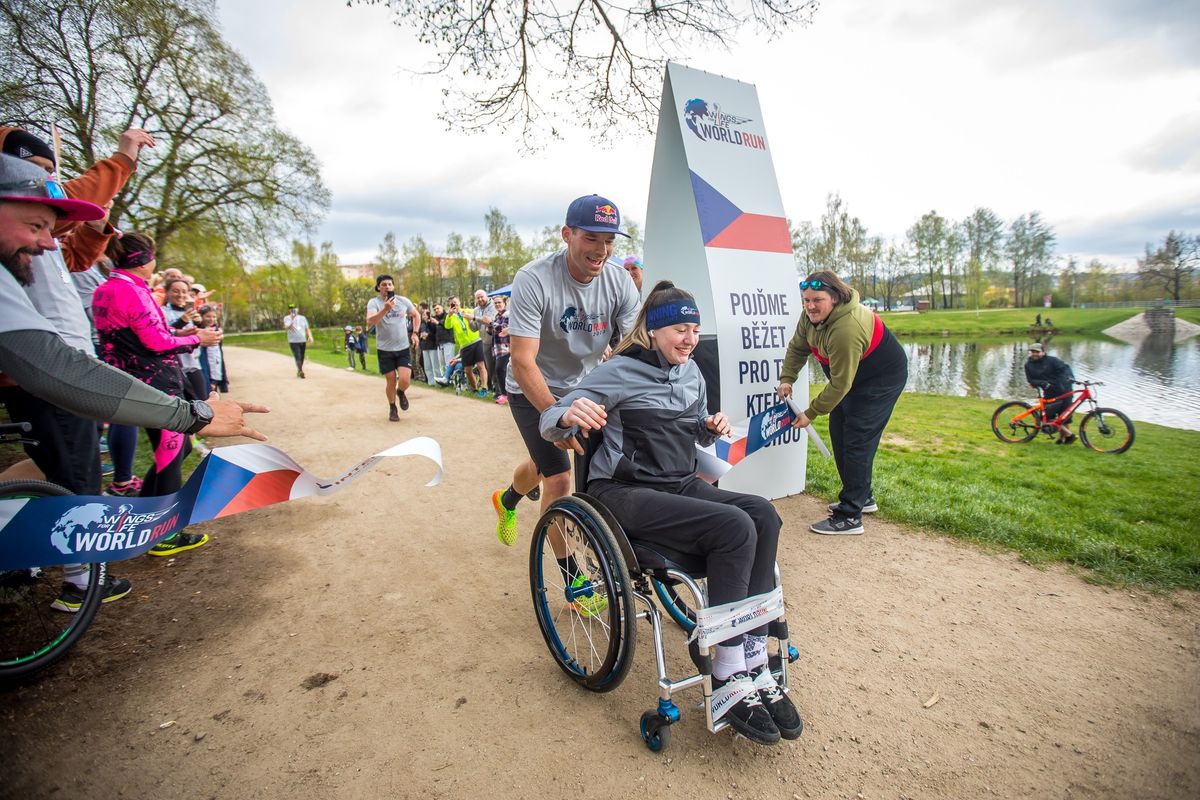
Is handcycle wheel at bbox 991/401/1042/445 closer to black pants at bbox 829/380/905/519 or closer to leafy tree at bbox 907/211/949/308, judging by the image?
black pants at bbox 829/380/905/519

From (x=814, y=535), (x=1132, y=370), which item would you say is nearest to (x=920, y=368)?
(x=1132, y=370)

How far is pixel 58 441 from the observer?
255cm

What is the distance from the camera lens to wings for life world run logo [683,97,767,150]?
400 centimetres

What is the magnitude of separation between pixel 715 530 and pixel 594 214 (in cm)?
156

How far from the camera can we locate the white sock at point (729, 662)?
1.89 meters

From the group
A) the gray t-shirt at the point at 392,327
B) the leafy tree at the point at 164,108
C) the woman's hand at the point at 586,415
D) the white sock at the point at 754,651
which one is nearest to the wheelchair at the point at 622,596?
the white sock at the point at 754,651

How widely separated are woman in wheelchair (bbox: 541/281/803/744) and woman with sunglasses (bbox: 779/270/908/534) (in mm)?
1602

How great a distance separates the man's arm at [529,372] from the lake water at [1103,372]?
545 inches

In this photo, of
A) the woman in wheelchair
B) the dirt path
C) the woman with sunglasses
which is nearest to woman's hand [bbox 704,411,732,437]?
the woman in wheelchair

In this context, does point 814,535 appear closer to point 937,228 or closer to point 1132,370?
point 1132,370

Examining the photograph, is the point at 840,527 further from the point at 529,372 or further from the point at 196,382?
the point at 196,382

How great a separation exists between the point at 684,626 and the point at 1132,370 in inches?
1034

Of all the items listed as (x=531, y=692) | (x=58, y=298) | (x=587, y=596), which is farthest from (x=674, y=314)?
(x=58, y=298)

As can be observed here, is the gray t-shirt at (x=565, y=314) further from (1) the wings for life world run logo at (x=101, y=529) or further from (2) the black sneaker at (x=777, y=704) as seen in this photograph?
(1) the wings for life world run logo at (x=101, y=529)
